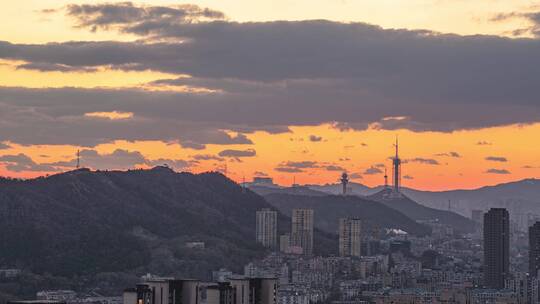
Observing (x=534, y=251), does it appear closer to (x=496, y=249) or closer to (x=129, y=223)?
(x=496, y=249)

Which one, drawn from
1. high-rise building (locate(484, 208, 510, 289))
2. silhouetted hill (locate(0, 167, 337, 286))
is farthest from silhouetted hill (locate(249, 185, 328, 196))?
high-rise building (locate(484, 208, 510, 289))

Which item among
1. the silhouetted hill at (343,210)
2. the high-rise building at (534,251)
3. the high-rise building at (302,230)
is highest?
the silhouetted hill at (343,210)

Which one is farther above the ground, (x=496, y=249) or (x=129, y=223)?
(x=129, y=223)

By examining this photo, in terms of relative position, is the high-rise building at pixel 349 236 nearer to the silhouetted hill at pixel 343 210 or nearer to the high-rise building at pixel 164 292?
the silhouetted hill at pixel 343 210

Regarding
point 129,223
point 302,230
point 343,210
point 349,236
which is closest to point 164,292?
point 129,223

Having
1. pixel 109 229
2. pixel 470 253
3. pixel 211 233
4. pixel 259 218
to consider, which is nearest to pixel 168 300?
pixel 109 229

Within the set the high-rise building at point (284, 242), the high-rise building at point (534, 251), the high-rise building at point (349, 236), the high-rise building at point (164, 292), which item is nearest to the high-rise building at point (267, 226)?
the high-rise building at point (284, 242)

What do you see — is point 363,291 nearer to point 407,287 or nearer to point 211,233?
point 407,287
